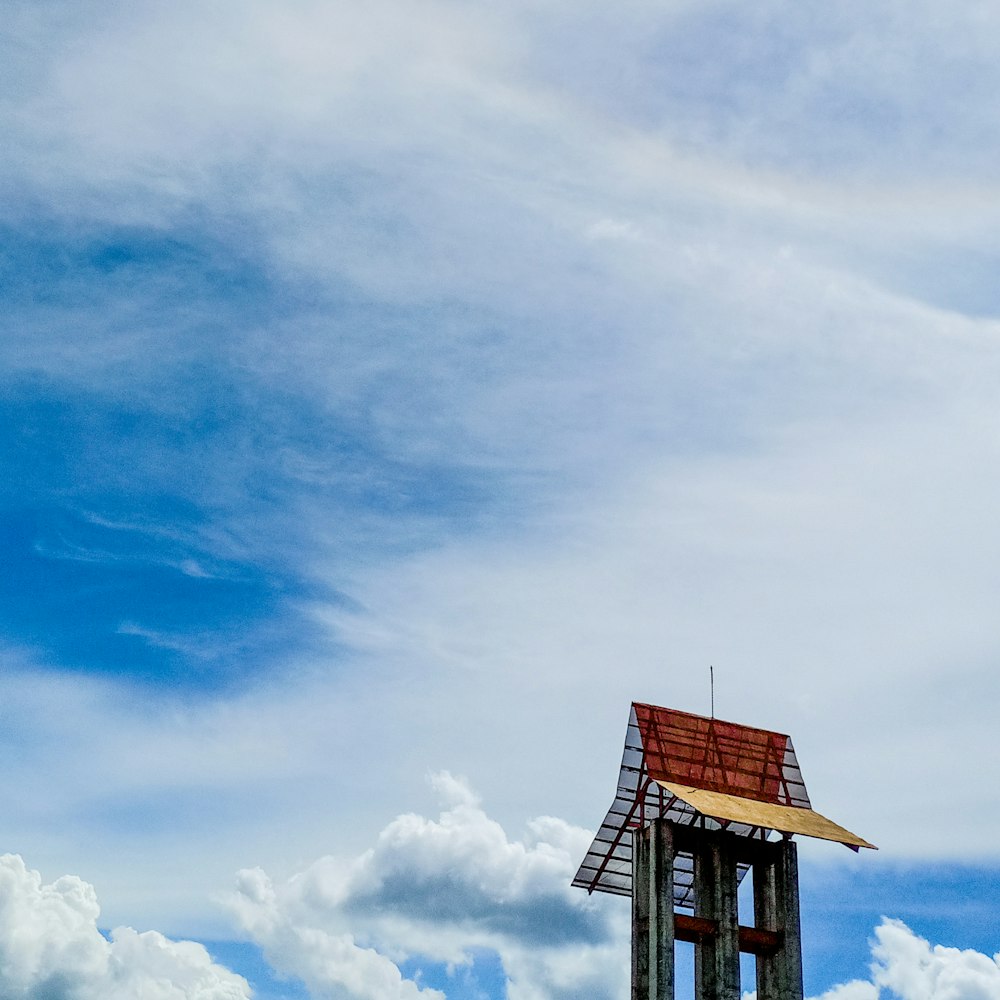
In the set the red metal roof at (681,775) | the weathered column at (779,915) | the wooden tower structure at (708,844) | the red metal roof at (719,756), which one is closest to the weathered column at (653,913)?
the wooden tower structure at (708,844)

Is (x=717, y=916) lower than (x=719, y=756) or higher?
lower

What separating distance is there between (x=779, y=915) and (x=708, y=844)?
4154mm

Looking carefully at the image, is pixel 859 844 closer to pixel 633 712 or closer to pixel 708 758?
pixel 708 758

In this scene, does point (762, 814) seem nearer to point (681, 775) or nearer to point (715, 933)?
point (681, 775)

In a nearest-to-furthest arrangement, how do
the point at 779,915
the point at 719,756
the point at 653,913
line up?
the point at 653,913 → the point at 779,915 → the point at 719,756

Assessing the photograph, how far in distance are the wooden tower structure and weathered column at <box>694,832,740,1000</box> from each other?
0.04 metres

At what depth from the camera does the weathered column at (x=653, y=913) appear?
48.8 m

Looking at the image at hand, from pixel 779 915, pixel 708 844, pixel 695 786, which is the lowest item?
pixel 779 915

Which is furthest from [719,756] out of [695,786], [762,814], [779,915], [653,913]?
[653,913]

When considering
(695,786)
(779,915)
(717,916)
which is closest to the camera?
(717,916)

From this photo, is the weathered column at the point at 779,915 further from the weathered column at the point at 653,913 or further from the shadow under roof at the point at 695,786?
the weathered column at the point at 653,913

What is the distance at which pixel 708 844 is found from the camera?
173 feet

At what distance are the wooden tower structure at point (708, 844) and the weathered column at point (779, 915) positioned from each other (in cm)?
4

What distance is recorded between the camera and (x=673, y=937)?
4938 cm
